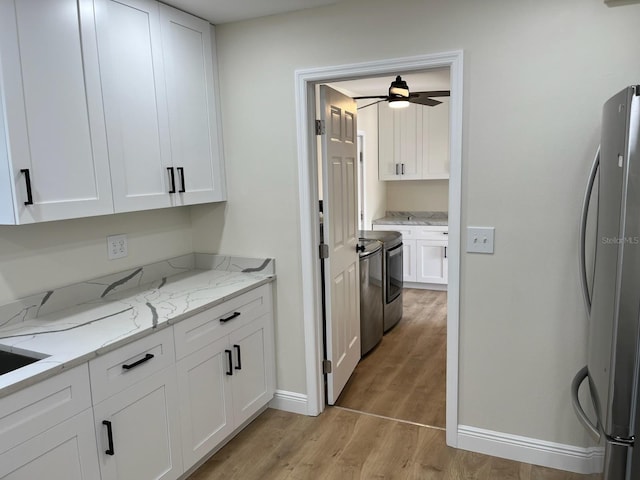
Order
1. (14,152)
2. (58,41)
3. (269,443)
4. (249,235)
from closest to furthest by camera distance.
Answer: (14,152), (58,41), (269,443), (249,235)

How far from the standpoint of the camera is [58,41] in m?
1.88

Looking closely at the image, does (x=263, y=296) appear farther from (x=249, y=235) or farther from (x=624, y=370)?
(x=624, y=370)

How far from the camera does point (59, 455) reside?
1.60 m

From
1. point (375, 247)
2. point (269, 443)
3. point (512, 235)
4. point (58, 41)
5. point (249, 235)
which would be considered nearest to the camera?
point (58, 41)

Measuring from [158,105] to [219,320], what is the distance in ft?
3.68

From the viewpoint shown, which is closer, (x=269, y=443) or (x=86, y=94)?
(x=86, y=94)

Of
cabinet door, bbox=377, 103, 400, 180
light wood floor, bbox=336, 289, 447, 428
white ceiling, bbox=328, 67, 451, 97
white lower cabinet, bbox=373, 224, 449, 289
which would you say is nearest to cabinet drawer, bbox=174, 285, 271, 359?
light wood floor, bbox=336, 289, 447, 428

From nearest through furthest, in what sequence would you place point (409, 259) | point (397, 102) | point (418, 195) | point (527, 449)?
point (527, 449)
point (397, 102)
point (409, 259)
point (418, 195)

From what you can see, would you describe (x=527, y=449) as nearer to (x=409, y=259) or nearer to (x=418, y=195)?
(x=409, y=259)

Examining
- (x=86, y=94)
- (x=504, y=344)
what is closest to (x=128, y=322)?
(x=86, y=94)

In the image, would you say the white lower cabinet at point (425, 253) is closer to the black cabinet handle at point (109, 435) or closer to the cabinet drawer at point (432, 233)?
the cabinet drawer at point (432, 233)

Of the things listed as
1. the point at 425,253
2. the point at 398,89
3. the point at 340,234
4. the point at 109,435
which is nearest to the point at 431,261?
the point at 425,253

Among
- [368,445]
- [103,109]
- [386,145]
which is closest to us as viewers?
[103,109]

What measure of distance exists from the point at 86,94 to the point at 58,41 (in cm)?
22
